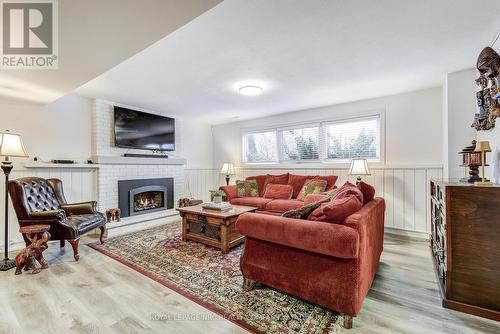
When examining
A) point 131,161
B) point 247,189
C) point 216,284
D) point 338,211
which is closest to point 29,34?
point 216,284

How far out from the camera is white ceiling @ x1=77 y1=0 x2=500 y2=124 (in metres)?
1.76

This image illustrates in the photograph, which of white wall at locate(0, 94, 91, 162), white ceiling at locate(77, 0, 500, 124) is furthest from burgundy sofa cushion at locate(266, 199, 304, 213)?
white wall at locate(0, 94, 91, 162)

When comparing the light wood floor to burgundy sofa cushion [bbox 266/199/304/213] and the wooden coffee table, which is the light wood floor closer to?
the wooden coffee table

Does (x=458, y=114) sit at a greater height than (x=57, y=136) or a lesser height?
greater

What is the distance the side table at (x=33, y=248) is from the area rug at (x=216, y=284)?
0.66 metres

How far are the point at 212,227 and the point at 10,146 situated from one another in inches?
97.1

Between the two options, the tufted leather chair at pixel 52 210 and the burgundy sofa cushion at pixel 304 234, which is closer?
the burgundy sofa cushion at pixel 304 234

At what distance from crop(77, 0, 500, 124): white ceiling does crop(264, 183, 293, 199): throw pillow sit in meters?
1.64

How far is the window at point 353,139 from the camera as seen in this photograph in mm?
4098

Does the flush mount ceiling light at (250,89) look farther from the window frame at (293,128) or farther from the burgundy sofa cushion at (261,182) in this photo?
the burgundy sofa cushion at (261,182)

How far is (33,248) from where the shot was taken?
8.04 ft

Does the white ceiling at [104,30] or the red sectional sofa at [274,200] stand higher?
the white ceiling at [104,30]

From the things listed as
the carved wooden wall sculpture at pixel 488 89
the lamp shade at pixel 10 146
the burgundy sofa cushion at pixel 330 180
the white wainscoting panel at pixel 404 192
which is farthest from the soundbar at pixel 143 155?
the carved wooden wall sculpture at pixel 488 89

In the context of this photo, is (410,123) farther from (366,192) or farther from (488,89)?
(366,192)
